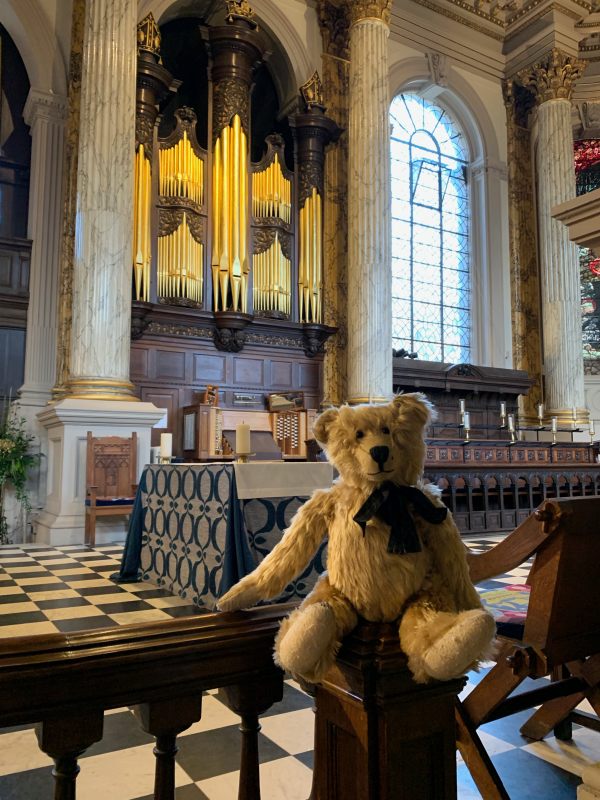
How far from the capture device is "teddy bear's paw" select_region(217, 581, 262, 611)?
111cm

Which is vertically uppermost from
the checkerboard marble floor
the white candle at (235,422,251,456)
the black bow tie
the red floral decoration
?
the red floral decoration

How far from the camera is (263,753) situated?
1931mm

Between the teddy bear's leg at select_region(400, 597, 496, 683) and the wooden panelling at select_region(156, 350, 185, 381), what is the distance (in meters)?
7.95

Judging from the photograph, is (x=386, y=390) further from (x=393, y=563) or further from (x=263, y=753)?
(x=393, y=563)

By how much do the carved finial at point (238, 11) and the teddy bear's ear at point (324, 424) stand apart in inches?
357

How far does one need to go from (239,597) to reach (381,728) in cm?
35

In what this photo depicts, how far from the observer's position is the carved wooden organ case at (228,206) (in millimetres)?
8352

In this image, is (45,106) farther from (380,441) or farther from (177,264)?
(380,441)

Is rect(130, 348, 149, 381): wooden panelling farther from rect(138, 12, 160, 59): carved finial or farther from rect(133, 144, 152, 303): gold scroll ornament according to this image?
rect(138, 12, 160, 59): carved finial

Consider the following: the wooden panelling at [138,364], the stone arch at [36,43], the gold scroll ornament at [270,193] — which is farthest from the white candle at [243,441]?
the stone arch at [36,43]

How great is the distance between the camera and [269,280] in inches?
364

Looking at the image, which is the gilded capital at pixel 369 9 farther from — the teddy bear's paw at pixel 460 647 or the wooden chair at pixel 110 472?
the teddy bear's paw at pixel 460 647

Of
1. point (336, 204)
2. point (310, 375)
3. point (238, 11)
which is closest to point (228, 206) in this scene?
point (336, 204)

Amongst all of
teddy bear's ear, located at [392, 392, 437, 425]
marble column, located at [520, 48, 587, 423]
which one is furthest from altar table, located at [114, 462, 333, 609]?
marble column, located at [520, 48, 587, 423]
